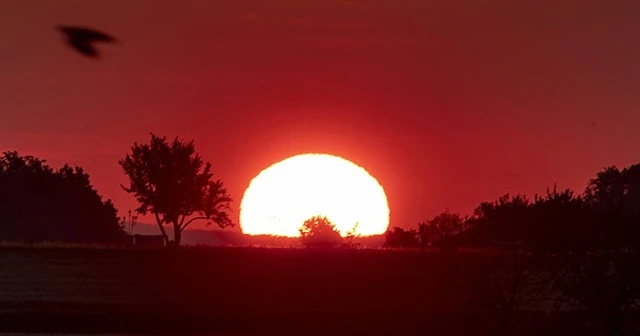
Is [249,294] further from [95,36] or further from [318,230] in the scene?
[318,230]

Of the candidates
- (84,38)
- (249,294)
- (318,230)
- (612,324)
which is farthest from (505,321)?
(318,230)

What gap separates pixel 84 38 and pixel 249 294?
3907 cm

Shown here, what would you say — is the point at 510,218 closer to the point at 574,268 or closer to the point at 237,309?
the point at 237,309

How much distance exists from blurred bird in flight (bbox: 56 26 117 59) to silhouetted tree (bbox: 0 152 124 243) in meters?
99.5

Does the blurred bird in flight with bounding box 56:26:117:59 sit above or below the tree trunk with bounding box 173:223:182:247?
below

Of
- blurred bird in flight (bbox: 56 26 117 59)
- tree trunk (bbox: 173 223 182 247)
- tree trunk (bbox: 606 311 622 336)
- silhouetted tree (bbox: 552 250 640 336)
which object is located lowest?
tree trunk (bbox: 606 311 622 336)

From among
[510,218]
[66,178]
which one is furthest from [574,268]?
[66,178]

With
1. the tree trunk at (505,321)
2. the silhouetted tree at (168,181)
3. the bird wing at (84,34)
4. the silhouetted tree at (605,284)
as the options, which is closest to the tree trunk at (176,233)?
the silhouetted tree at (168,181)

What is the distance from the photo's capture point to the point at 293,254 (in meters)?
70.4

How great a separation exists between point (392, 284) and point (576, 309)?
18.3 metres

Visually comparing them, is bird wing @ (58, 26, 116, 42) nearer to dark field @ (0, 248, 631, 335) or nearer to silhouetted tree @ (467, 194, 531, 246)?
dark field @ (0, 248, 631, 335)

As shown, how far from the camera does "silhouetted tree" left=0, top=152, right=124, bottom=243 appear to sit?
124 meters

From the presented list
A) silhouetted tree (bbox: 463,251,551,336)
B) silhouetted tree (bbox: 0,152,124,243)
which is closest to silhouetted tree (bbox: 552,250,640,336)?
silhouetted tree (bbox: 463,251,551,336)

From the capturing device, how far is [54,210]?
12794 cm
